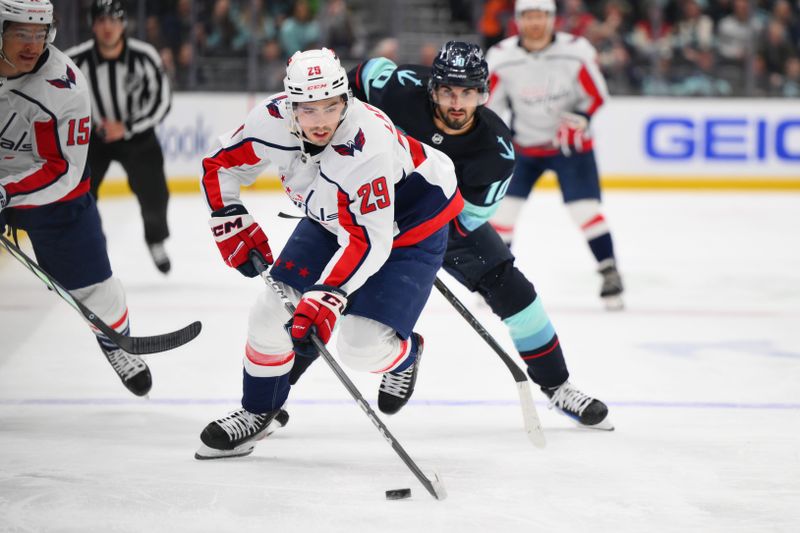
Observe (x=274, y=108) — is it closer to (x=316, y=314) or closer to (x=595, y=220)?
(x=316, y=314)

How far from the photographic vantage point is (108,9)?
490 centimetres

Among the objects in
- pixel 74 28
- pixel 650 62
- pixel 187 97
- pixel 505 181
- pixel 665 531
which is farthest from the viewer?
pixel 650 62

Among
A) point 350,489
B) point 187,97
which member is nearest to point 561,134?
point 350,489

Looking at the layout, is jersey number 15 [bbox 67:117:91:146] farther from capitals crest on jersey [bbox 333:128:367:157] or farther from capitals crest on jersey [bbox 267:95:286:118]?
capitals crest on jersey [bbox 333:128:367:157]

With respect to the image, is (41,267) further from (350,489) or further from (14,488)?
(350,489)

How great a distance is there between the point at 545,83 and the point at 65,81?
265 cm

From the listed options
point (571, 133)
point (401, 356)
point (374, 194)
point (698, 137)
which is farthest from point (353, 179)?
point (698, 137)

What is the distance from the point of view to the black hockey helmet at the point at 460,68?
116 inches

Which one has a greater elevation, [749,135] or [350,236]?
[350,236]

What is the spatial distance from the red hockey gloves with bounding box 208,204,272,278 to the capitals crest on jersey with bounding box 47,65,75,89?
0.61m

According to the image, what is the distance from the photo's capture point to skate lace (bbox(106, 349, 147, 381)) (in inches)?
132

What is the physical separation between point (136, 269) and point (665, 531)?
391 centimetres

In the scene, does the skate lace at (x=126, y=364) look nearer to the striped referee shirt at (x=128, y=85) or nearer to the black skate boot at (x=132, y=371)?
the black skate boot at (x=132, y=371)

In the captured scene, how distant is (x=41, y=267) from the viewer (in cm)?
329
